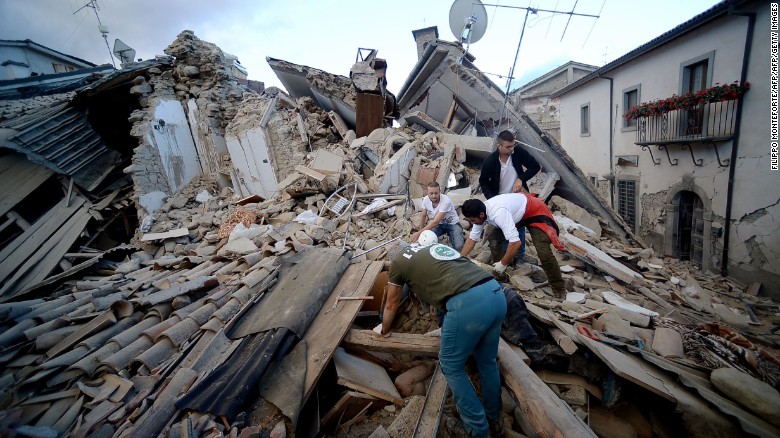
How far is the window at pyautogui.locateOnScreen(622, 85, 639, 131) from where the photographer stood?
9.85 m

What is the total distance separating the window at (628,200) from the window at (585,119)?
9.69ft

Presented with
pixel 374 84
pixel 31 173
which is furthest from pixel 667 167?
pixel 31 173

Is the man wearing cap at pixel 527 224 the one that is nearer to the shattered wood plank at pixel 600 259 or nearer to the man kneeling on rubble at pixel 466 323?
the man kneeling on rubble at pixel 466 323

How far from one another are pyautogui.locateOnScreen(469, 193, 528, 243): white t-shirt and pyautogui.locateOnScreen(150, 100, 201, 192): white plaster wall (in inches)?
356

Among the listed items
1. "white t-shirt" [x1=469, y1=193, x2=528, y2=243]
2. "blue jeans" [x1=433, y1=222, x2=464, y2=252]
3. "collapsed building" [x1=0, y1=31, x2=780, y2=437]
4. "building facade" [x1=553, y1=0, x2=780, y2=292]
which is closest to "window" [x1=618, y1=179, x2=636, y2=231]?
"building facade" [x1=553, y1=0, x2=780, y2=292]

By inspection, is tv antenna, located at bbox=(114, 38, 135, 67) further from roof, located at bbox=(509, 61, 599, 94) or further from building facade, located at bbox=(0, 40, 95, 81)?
roof, located at bbox=(509, 61, 599, 94)

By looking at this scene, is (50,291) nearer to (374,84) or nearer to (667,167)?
(374,84)

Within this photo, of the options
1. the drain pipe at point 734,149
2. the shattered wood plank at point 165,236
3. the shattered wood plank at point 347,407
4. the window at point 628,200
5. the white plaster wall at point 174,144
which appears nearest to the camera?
the shattered wood plank at point 347,407

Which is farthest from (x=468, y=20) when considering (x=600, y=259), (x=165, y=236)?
(x=165, y=236)

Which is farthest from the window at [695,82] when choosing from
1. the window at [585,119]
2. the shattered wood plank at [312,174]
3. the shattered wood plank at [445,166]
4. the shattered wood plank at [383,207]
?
the shattered wood plank at [312,174]

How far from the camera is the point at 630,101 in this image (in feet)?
33.5

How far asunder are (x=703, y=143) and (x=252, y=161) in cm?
1193

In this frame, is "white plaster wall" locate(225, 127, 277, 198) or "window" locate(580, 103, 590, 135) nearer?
"white plaster wall" locate(225, 127, 277, 198)

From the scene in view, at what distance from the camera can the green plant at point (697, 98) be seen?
6.56 metres
